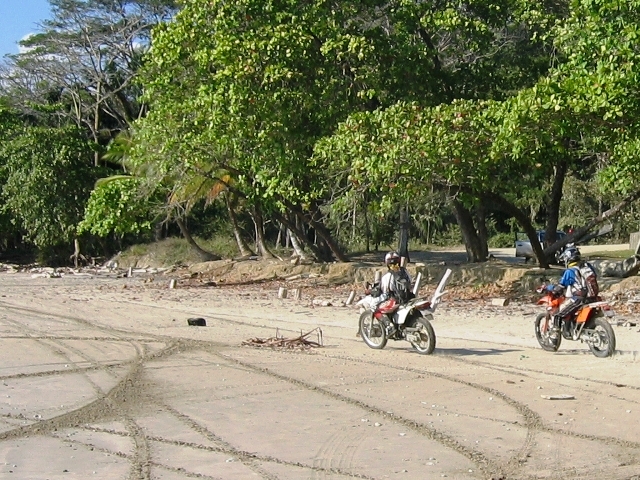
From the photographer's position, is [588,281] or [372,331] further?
[372,331]

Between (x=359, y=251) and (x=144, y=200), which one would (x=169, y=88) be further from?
(x=359, y=251)

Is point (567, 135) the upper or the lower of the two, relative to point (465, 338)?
upper

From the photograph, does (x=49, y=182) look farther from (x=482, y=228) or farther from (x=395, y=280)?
(x=395, y=280)

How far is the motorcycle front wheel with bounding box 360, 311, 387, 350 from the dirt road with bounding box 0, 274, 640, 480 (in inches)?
7.3

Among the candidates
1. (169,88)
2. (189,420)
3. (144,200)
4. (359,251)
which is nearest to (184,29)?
(169,88)

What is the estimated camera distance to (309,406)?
369 inches

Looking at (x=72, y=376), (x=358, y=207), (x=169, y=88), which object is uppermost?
(x=169, y=88)

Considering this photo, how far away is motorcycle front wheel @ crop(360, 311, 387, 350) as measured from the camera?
44.8ft

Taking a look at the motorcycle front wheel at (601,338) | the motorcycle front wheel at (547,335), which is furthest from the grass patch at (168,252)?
the motorcycle front wheel at (601,338)

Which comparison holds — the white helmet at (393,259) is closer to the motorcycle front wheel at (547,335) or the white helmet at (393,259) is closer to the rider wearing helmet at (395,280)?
the rider wearing helmet at (395,280)

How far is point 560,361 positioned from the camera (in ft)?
40.7

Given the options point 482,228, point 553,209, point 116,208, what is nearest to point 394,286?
point 553,209

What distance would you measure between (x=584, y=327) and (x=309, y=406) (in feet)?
16.3

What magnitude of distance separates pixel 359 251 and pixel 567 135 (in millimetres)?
24661
